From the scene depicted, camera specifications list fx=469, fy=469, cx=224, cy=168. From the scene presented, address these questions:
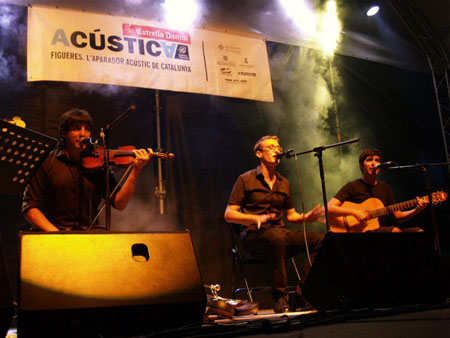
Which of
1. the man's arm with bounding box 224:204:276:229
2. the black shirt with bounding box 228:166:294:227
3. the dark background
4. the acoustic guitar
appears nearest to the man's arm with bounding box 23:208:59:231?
the dark background

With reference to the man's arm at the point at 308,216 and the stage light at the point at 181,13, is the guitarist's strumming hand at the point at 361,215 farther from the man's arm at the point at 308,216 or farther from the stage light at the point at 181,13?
the stage light at the point at 181,13

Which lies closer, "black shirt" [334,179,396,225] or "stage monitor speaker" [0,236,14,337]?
"stage monitor speaker" [0,236,14,337]

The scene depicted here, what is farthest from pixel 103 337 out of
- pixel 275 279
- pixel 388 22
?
pixel 388 22

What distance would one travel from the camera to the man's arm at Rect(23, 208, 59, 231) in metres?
3.13

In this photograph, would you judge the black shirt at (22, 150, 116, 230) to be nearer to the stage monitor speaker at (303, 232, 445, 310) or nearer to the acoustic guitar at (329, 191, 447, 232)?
the stage monitor speaker at (303, 232, 445, 310)

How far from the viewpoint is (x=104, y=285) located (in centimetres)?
200

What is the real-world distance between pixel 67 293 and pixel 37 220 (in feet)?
4.51

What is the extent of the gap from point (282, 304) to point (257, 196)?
1046 mm

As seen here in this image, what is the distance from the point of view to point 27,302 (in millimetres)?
1841

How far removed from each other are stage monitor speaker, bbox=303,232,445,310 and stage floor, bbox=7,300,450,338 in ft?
0.45

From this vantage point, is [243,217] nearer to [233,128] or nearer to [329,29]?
[233,128]

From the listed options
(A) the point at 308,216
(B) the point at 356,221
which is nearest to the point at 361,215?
(B) the point at 356,221

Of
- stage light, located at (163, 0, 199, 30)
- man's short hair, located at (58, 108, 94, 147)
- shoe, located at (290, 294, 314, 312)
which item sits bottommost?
shoe, located at (290, 294, 314, 312)

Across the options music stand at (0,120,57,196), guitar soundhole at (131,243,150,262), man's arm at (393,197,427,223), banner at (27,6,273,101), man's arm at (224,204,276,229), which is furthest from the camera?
man's arm at (393,197,427,223)
